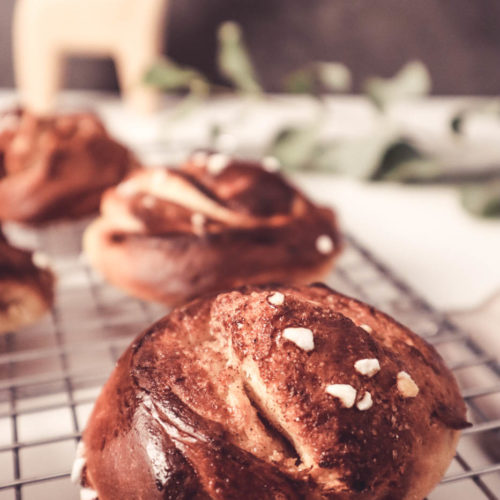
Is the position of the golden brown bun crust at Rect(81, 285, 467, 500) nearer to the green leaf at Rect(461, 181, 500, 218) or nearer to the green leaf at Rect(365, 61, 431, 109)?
the green leaf at Rect(461, 181, 500, 218)

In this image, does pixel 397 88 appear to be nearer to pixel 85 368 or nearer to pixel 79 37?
pixel 79 37

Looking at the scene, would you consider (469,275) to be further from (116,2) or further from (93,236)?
(116,2)

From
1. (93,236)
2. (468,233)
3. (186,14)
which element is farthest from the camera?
(186,14)

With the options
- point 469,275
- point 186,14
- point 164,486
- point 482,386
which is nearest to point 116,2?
point 186,14

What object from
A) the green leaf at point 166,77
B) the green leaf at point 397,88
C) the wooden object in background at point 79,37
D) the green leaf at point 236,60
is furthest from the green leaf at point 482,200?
the wooden object in background at point 79,37

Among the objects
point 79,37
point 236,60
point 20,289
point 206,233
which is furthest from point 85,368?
point 79,37
